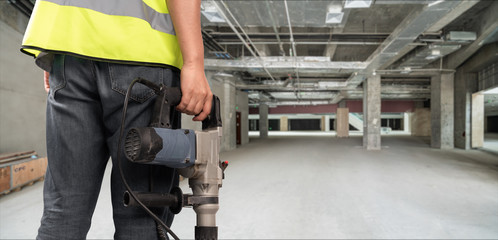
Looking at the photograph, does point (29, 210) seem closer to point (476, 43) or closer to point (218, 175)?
point (218, 175)

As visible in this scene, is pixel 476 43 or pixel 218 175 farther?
pixel 476 43

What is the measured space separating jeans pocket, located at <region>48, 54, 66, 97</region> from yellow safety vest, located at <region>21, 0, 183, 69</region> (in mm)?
42

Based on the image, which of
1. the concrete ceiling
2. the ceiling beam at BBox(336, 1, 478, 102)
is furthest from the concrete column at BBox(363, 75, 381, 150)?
the ceiling beam at BBox(336, 1, 478, 102)

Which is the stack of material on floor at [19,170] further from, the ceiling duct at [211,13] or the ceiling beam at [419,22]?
the ceiling beam at [419,22]

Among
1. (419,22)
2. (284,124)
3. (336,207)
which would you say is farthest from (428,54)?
(284,124)

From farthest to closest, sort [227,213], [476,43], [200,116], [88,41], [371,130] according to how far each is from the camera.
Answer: [371,130] < [476,43] < [227,213] < [200,116] < [88,41]

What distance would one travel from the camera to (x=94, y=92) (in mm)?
531

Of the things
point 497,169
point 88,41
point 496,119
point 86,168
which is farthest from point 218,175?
point 496,119

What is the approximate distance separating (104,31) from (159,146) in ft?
0.83

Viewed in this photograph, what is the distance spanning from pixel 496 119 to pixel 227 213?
26.1m

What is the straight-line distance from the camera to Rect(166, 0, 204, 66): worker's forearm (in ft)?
1.89

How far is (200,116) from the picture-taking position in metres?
0.61

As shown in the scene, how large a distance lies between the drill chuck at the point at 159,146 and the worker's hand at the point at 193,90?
0.18 ft

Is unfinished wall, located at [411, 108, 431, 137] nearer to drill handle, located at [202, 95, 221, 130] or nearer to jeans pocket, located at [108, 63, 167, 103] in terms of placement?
drill handle, located at [202, 95, 221, 130]
